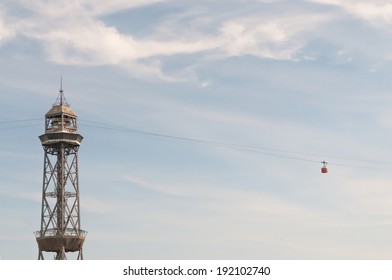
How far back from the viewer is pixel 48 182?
181m

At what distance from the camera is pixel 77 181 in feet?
594

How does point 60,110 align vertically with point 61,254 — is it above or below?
above

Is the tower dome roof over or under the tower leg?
over

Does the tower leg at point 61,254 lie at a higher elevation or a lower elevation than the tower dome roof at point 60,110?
lower
